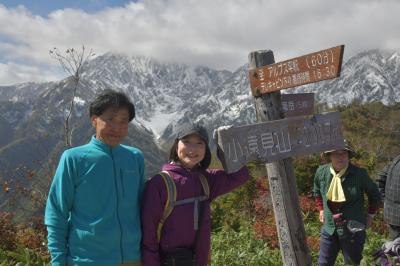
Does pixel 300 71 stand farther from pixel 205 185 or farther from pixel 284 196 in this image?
pixel 205 185

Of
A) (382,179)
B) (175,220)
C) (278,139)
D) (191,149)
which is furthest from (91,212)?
(382,179)

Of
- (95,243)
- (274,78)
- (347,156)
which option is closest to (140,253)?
(95,243)

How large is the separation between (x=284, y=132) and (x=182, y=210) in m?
1.39

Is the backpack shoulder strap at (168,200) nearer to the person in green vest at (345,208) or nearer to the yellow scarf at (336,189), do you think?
the person in green vest at (345,208)

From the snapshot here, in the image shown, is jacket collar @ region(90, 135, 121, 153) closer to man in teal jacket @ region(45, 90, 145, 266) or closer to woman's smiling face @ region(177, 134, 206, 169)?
man in teal jacket @ region(45, 90, 145, 266)

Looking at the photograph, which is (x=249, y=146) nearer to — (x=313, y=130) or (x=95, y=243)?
(x=313, y=130)

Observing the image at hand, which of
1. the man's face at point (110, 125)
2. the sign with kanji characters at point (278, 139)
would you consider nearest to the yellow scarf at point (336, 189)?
the sign with kanji characters at point (278, 139)

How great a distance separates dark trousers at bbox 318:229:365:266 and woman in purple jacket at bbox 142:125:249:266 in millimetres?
2481

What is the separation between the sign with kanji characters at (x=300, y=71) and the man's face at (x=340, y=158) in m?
1.59

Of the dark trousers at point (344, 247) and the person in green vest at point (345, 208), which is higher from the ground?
the person in green vest at point (345, 208)

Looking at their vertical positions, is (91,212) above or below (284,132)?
below

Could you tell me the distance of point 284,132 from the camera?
4016mm

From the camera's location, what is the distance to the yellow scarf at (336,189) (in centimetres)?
518

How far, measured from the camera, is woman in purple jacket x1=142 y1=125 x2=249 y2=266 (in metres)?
3.09
